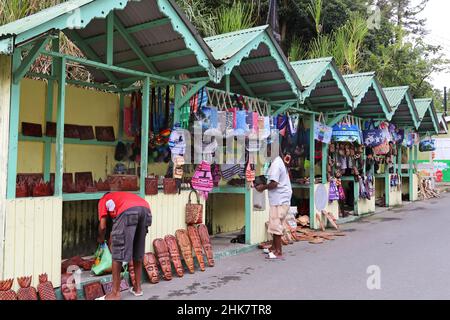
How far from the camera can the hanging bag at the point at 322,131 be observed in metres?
10.5

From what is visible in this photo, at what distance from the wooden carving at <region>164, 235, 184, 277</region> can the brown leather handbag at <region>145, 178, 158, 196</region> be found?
675 millimetres

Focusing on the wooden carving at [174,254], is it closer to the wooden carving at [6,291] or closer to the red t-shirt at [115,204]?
the red t-shirt at [115,204]

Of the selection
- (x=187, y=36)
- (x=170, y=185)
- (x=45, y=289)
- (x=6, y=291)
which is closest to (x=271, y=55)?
(x=187, y=36)

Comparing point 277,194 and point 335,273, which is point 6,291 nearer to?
point 335,273

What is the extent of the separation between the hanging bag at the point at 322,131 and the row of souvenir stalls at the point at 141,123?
44 millimetres

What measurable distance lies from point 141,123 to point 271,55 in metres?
2.66

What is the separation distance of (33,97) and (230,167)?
371 centimetres

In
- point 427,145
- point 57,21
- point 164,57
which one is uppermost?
point 164,57

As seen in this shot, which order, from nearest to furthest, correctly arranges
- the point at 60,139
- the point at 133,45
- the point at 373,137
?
1. the point at 60,139
2. the point at 133,45
3. the point at 373,137

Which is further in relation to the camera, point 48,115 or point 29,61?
point 48,115

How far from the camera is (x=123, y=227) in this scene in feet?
16.2

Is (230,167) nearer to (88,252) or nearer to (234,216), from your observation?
(234,216)

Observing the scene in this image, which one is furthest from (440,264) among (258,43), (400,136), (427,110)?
(427,110)

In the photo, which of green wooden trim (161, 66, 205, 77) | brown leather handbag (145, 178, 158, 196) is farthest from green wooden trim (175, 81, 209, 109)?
brown leather handbag (145, 178, 158, 196)
